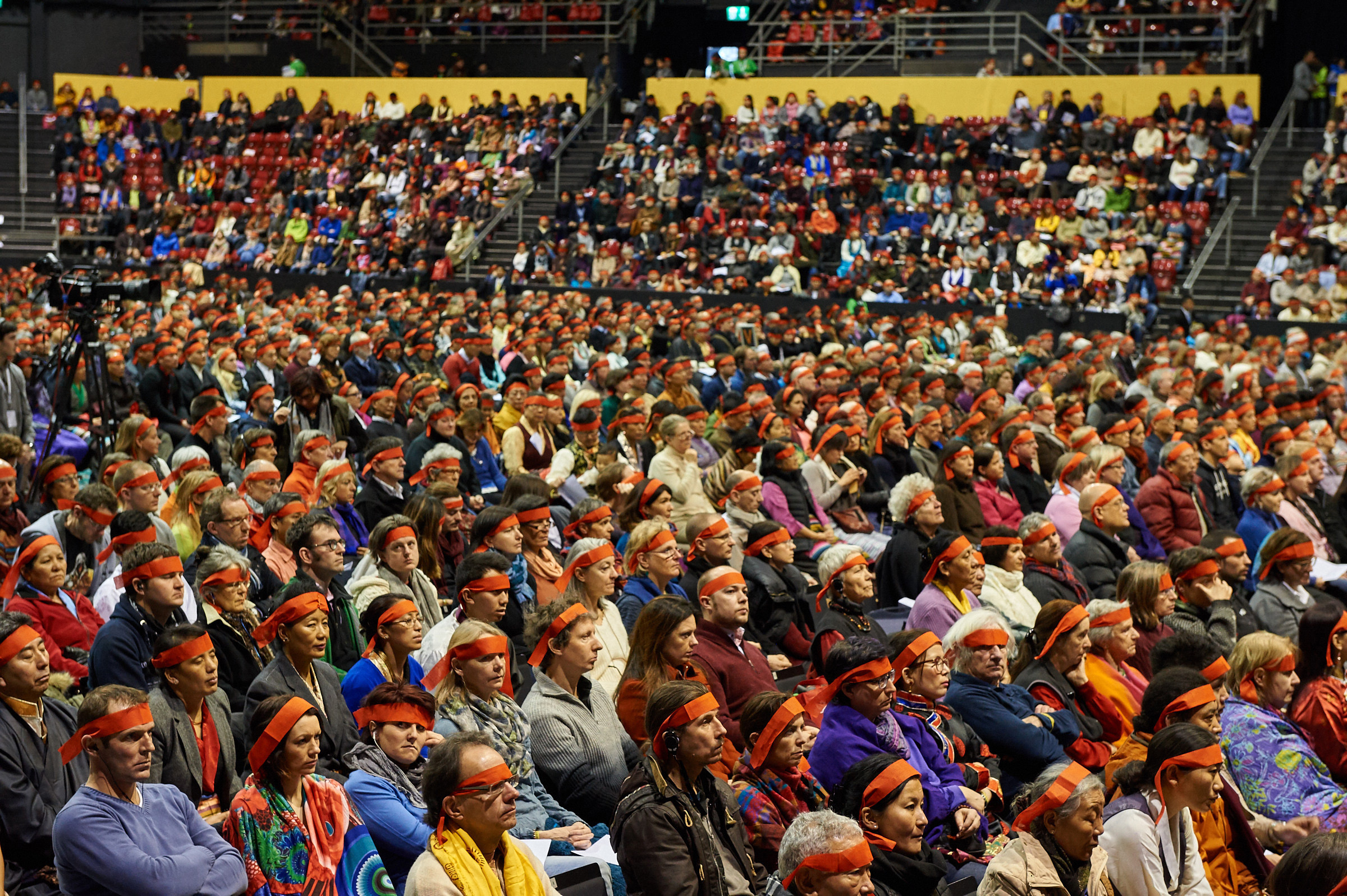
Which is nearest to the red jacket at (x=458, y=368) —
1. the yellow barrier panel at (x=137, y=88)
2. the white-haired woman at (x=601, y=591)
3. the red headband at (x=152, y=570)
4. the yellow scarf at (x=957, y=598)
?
the yellow scarf at (x=957, y=598)

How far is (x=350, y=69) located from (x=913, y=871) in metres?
27.4

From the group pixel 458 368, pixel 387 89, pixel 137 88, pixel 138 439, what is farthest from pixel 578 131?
pixel 138 439

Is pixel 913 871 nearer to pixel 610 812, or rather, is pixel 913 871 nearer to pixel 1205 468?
pixel 610 812

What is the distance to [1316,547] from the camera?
8508 millimetres

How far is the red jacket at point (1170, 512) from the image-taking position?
328 inches

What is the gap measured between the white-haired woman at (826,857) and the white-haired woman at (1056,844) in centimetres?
34

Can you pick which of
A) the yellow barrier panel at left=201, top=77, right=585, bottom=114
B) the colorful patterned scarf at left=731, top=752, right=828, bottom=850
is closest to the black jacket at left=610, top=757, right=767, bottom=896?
the colorful patterned scarf at left=731, top=752, right=828, bottom=850

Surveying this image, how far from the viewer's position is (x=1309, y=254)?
63.5ft

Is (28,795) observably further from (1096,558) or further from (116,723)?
(1096,558)

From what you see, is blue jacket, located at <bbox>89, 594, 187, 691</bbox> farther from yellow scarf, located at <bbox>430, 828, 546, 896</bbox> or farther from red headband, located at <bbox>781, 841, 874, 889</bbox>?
red headband, located at <bbox>781, 841, 874, 889</bbox>

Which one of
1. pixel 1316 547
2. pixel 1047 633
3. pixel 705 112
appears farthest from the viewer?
pixel 705 112

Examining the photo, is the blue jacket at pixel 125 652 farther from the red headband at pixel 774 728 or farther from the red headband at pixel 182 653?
the red headband at pixel 774 728

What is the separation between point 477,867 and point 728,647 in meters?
1.96

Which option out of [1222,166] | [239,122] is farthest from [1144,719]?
[239,122]
